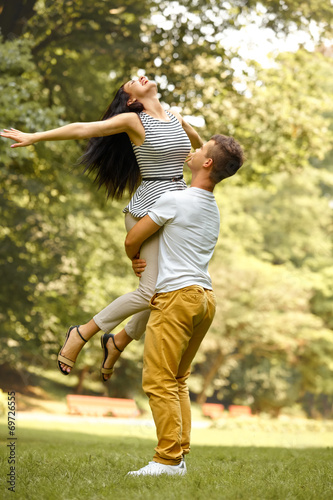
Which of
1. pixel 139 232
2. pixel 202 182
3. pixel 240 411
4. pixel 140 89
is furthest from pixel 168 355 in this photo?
pixel 240 411

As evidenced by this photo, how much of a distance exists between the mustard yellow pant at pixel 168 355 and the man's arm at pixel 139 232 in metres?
0.42

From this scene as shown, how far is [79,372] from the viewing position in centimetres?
2869

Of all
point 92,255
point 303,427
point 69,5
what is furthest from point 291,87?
point 303,427

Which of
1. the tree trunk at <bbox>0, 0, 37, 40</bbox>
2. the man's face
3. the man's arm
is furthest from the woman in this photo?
the tree trunk at <bbox>0, 0, 37, 40</bbox>

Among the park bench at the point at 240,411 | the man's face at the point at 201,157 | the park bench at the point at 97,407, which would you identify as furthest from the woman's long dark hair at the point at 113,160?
the park bench at the point at 240,411

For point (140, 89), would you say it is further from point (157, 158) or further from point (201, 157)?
point (201, 157)

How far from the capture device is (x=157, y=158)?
4.39 metres

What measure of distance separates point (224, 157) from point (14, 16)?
849 cm

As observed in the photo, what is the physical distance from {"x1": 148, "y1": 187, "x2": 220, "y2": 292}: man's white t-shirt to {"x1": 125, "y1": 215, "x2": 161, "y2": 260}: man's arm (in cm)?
5

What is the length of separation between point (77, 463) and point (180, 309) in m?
1.52

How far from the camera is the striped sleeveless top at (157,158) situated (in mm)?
4352

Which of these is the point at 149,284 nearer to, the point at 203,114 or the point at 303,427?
the point at 203,114

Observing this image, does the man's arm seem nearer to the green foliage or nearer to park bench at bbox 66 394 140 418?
the green foliage

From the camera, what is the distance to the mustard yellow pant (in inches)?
155
